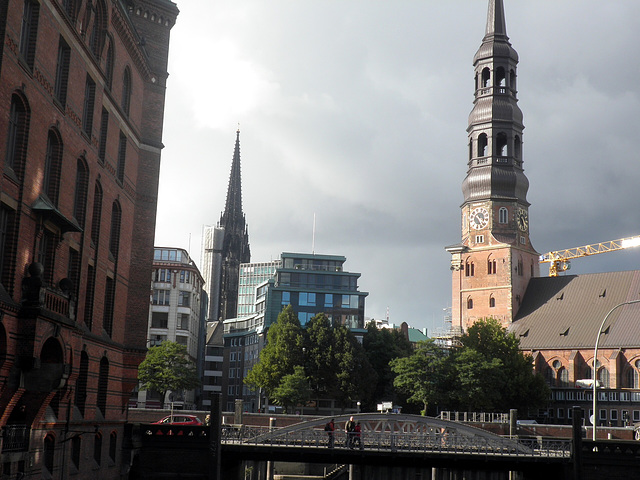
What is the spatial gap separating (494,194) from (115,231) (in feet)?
264

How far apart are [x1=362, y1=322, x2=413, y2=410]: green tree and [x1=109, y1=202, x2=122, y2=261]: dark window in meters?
58.6

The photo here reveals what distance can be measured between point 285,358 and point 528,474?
39634 millimetres

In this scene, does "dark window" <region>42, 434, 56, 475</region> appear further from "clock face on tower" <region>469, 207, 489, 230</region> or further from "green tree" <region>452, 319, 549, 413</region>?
"clock face on tower" <region>469, 207, 489, 230</region>

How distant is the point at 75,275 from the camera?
31953 millimetres

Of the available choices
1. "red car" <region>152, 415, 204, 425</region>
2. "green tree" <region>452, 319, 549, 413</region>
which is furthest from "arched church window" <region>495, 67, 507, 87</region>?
"red car" <region>152, 415, 204, 425</region>

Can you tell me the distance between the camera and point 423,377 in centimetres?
8681

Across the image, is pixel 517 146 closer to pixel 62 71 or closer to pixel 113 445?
pixel 113 445

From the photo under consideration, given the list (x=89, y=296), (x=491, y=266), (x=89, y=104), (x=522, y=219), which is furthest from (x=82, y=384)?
(x=522, y=219)

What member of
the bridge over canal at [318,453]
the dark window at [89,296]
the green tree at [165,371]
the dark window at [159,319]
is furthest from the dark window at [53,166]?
the dark window at [159,319]

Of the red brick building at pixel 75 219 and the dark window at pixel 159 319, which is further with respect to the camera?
the dark window at pixel 159 319

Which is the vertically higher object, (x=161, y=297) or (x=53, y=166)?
(x=161, y=297)

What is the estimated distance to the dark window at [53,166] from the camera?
94.3 ft

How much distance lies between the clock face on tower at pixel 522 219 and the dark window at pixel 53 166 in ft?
299

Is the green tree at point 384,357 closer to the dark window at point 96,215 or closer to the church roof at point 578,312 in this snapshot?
the church roof at point 578,312
